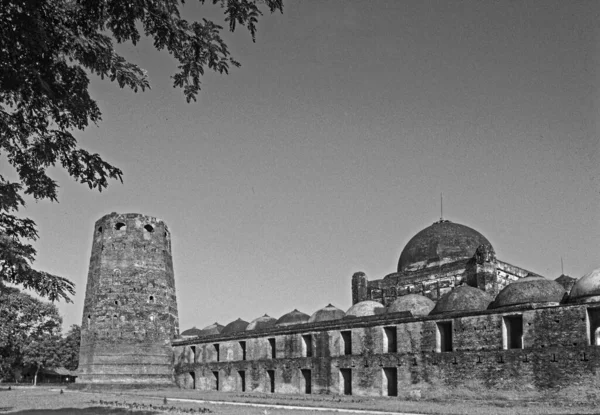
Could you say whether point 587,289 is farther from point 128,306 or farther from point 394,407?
point 128,306

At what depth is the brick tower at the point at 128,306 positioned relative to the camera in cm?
3331

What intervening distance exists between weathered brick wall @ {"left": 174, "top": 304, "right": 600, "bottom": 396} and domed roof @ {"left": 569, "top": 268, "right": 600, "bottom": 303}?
1124mm

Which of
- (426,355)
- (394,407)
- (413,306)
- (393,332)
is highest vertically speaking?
(413,306)

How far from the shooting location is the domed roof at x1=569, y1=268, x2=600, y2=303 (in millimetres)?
21531

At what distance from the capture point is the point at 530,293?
23.4m

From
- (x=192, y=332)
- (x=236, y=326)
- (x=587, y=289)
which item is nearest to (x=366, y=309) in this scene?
(x=587, y=289)

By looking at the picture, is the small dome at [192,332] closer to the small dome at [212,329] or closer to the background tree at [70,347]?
the small dome at [212,329]

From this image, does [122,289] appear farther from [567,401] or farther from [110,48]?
[110,48]

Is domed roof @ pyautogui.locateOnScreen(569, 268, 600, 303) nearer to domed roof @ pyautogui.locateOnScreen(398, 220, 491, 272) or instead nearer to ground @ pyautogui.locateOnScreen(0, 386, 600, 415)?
ground @ pyautogui.locateOnScreen(0, 386, 600, 415)

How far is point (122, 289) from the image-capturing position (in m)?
34.2

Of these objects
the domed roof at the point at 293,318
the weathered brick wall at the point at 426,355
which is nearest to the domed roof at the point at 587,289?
the weathered brick wall at the point at 426,355

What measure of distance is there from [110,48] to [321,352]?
947 inches

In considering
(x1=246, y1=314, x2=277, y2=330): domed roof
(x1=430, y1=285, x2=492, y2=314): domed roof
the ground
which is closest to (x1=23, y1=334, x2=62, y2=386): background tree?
(x1=246, y1=314, x2=277, y2=330): domed roof

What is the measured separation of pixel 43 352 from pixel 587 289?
3896 centimetres
